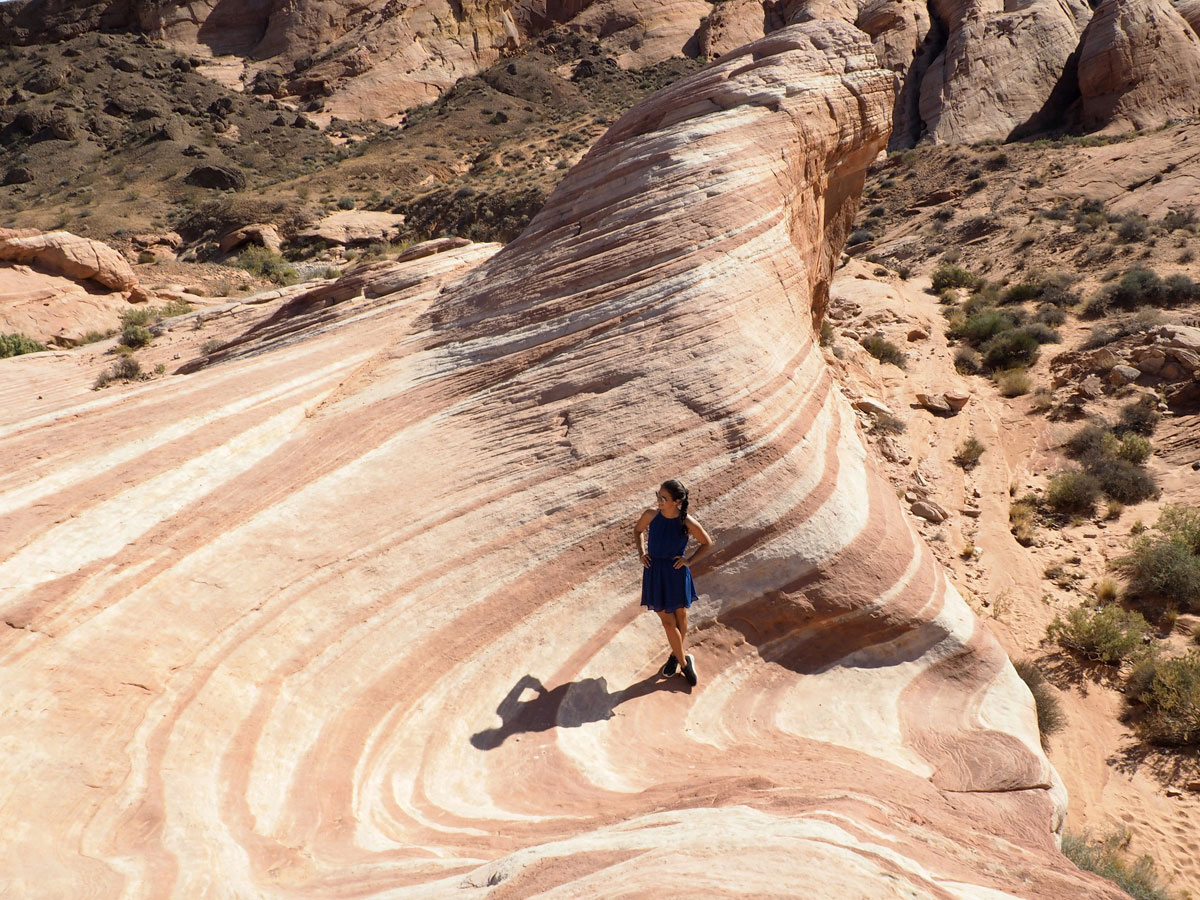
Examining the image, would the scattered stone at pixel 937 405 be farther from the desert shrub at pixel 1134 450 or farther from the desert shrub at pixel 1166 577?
the desert shrub at pixel 1166 577

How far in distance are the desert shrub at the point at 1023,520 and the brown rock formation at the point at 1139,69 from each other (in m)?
30.0

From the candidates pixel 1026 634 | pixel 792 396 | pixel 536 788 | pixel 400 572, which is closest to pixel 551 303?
pixel 792 396

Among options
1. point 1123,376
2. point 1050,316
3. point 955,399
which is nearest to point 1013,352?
point 1123,376

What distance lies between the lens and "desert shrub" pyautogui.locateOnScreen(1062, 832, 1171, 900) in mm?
A: 4777

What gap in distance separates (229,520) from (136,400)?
203cm

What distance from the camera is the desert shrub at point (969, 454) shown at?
1076 cm

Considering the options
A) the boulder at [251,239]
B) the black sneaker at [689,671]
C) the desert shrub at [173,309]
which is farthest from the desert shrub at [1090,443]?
the boulder at [251,239]

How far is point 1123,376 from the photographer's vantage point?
12.3 m

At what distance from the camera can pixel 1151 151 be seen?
84.7ft

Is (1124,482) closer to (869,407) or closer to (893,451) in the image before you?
(893,451)

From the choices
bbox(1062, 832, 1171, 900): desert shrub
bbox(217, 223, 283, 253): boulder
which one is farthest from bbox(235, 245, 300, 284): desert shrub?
bbox(1062, 832, 1171, 900): desert shrub

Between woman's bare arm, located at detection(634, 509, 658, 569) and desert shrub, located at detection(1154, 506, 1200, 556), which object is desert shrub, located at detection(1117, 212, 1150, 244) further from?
woman's bare arm, located at detection(634, 509, 658, 569)

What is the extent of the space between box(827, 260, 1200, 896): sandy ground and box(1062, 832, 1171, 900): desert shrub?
0.16 m

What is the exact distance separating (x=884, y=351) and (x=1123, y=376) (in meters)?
3.91
